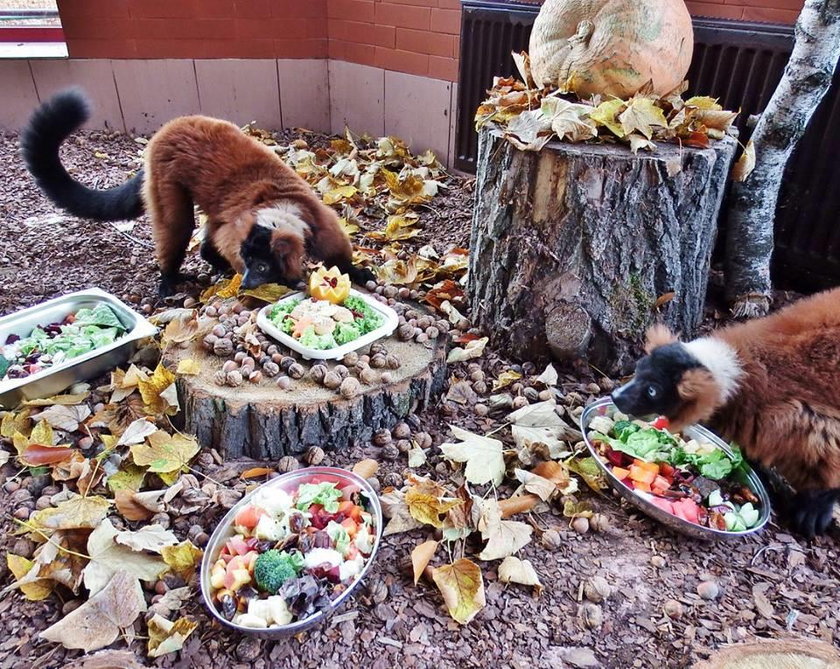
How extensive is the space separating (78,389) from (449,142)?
11.6 feet

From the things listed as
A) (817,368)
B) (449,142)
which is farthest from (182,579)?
(449,142)

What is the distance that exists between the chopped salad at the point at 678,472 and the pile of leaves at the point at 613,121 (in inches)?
41.6

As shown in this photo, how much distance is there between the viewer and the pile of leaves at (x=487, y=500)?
177cm

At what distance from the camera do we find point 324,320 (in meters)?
2.45

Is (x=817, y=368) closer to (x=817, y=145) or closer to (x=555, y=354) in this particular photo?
(x=555, y=354)

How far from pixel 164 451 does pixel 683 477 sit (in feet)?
5.81

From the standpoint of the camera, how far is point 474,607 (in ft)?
5.58

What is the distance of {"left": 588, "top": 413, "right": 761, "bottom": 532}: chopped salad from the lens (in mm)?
1962

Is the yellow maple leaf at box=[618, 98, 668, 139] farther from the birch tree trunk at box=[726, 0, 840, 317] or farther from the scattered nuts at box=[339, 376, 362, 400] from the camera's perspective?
the scattered nuts at box=[339, 376, 362, 400]

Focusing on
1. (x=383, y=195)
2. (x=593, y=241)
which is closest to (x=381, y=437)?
(x=593, y=241)

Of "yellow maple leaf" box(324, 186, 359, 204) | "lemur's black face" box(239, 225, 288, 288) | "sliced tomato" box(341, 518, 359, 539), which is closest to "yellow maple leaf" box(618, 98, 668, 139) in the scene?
"lemur's black face" box(239, 225, 288, 288)

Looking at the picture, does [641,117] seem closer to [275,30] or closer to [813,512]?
[813,512]

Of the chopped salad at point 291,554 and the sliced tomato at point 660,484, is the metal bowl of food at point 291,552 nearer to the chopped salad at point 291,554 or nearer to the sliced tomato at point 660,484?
the chopped salad at point 291,554

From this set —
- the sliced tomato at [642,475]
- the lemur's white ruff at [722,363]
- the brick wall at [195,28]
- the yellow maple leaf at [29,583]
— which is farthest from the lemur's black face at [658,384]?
the brick wall at [195,28]
